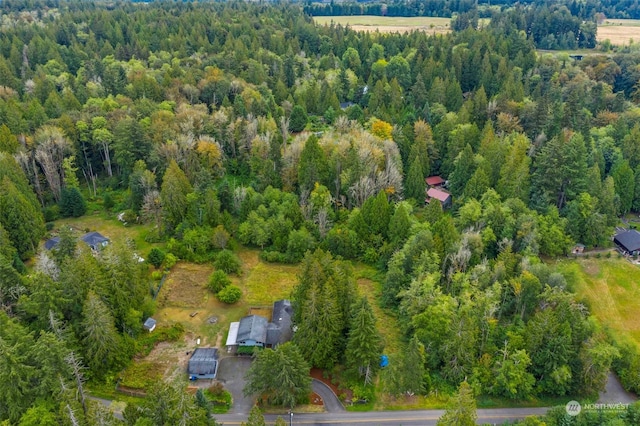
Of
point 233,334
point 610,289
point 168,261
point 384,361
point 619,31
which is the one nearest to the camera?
point 384,361

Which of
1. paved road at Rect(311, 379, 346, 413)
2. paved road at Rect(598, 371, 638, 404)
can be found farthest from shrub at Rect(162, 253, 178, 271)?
paved road at Rect(598, 371, 638, 404)

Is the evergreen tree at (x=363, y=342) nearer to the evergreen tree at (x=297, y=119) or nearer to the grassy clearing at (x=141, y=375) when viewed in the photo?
the grassy clearing at (x=141, y=375)

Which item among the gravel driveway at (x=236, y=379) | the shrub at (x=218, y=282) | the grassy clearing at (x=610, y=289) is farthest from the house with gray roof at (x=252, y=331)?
the grassy clearing at (x=610, y=289)

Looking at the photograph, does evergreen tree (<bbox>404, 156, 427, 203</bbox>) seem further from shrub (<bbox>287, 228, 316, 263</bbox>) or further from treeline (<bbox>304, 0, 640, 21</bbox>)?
treeline (<bbox>304, 0, 640, 21</bbox>)

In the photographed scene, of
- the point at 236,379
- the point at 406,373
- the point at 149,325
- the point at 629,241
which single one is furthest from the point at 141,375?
the point at 629,241

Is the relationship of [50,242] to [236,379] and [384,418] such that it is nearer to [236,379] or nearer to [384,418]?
[236,379]

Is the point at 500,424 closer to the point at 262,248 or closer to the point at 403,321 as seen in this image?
the point at 403,321

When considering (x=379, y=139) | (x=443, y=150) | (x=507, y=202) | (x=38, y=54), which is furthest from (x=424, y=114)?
(x=38, y=54)
